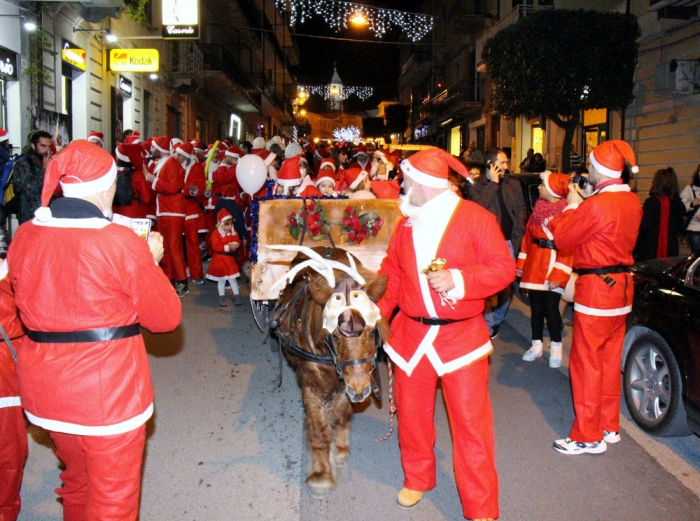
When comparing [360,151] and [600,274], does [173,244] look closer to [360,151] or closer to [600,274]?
[360,151]

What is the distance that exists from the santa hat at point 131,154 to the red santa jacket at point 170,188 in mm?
479

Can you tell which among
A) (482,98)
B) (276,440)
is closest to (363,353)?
(276,440)

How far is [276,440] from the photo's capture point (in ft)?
17.0

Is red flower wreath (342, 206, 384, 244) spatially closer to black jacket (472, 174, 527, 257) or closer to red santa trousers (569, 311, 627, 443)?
black jacket (472, 174, 527, 257)

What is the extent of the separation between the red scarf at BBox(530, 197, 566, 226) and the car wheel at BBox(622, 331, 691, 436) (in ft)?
5.60

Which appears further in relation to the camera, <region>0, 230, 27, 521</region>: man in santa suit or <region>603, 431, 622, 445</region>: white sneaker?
<region>603, 431, 622, 445</region>: white sneaker

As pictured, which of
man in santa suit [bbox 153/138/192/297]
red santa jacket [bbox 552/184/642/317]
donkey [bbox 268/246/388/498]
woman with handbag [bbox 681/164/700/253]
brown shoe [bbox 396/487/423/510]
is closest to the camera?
donkey [bbox 268/246/388/498]

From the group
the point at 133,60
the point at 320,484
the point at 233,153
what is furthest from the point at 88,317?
the point at 133,60

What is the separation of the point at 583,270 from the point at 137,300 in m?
3.31

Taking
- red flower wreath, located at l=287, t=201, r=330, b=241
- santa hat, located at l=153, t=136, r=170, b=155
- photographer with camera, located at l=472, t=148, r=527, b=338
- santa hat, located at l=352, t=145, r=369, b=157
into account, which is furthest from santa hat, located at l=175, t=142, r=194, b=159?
photographer with camera, located at l=472, t=148, r=527, b=338

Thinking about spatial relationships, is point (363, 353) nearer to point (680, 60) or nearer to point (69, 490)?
point (69, 490)

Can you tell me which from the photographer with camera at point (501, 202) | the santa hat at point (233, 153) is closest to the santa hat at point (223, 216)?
the santa hat at point (233, 153)

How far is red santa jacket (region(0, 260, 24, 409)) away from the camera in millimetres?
3354

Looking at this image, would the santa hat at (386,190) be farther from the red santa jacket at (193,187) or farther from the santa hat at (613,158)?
the red santa jacket at (193,187)
